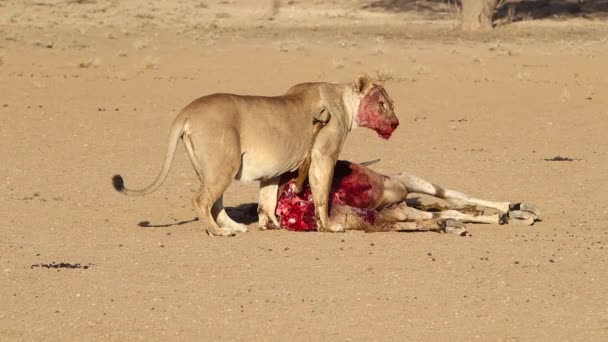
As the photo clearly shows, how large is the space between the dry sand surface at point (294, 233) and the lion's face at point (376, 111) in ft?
3.26

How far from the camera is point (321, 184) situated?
11.4m

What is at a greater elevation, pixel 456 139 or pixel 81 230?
pixel 81 230

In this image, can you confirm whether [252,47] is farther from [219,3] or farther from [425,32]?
[219,3]

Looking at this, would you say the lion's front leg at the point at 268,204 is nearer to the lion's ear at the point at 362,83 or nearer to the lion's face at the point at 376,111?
the lion's face at the point at 376,111

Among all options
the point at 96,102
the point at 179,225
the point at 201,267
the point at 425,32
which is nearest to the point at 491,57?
the point at 425,32

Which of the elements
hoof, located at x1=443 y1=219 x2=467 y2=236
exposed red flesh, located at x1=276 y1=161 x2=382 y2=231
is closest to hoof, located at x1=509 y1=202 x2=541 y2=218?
hoof, located at x1=443 y1=219 x2=467 y2=236

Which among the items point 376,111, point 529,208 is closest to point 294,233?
point 376,111

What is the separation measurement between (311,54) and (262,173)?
69.1 ft

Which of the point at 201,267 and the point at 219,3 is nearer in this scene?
the point at 201,267

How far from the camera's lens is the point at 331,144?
1155 cm

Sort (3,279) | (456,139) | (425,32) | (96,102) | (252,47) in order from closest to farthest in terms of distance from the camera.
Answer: (3,279) → (456,139) → (96,102) → (252,47) → (425,32)

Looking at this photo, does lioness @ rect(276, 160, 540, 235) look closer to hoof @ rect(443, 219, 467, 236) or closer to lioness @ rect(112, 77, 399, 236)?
hoof @ rect(443, 219, 467, 236)

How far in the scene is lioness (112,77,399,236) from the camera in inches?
431

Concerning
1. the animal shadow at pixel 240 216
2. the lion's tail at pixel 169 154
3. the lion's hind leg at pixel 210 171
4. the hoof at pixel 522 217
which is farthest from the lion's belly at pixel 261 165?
the hoof at pixel 522 217
